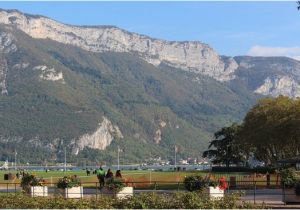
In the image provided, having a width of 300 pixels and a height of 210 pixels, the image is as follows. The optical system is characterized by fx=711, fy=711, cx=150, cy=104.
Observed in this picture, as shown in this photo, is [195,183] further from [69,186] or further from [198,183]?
[69,186]

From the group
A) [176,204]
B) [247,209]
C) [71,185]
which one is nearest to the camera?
[247,209]

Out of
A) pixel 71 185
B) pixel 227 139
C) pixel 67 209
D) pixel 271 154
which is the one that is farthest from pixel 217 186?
pixel 227 139

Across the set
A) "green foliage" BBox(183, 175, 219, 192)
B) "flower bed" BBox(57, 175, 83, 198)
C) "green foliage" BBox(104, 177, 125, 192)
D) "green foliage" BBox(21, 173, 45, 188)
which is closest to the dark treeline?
"green foliage" BBox(21, 173, 45, 188)

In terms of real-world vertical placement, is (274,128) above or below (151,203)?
above

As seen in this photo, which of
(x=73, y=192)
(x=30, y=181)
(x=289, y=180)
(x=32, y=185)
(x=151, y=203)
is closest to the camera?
(x=151, y=203)

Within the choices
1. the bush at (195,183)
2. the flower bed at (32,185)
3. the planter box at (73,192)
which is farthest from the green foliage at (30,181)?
the bush at (195,183)

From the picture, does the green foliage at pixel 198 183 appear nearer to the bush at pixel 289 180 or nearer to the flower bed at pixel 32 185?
the bush at pixel 289 180

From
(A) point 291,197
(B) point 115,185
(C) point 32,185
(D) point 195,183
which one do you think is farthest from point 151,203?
(C) point 32,185

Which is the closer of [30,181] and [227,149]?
[30,181]

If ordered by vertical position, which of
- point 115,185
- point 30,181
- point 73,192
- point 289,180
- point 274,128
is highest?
point 274,128

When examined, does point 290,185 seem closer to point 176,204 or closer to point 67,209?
point 176,204

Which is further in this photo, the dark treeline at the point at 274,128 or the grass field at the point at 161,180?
the dark treeline at the point at 274,128
